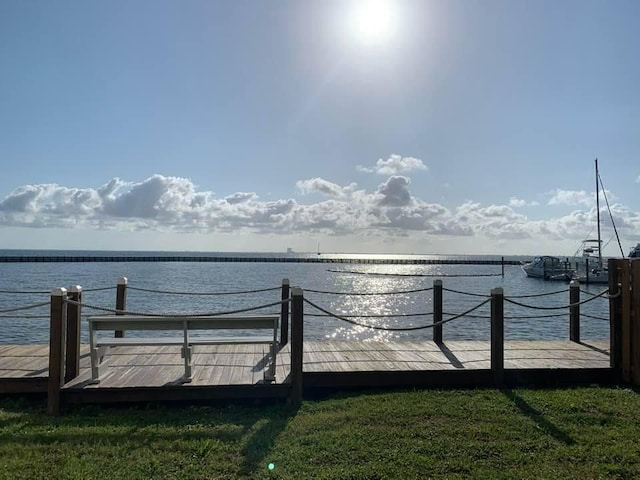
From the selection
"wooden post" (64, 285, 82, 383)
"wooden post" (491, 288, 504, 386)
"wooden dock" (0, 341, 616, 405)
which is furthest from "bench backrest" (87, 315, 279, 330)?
"wooden post" (491, 288, 504, 386)

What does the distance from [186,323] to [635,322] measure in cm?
649

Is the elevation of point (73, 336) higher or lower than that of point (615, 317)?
lower

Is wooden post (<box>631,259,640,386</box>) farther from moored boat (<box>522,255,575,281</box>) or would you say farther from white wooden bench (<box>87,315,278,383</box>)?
moored boat (<box>522,255,575,281</box>)

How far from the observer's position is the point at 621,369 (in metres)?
7.17

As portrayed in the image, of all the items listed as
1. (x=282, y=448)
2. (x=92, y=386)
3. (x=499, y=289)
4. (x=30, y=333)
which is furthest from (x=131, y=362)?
(x=30, y=333)

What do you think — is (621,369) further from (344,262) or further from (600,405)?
(344,262)

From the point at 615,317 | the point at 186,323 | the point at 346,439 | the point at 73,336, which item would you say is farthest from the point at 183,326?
the point at 615,317

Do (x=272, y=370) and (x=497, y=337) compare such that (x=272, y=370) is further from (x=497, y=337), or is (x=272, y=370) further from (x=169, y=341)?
(x=497, y=337)

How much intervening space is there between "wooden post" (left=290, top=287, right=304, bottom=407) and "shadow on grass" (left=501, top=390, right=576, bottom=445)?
277 cm

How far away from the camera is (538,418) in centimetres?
552

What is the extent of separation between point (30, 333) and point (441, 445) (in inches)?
700

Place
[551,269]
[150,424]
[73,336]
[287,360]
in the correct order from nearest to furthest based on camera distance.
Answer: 1. [150,424]
2. [73,336]
3. [287,360]
4. [551,269]

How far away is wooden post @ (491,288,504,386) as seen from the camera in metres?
6.94

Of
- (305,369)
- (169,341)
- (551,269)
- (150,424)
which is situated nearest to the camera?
(150,424)
